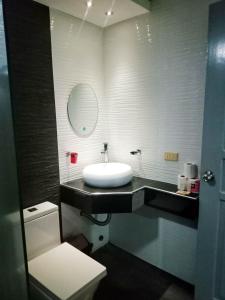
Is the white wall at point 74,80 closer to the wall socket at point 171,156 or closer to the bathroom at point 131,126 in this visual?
the bathroom at point 131,126

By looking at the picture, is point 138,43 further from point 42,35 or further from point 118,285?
point 118,285

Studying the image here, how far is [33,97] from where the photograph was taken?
1.65 m

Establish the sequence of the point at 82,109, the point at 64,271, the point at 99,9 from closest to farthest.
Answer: the point at 64,271, the point at 99,9, the point at 82,109

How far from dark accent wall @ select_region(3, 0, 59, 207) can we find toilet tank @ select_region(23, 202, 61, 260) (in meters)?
0.12

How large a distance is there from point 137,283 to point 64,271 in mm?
765

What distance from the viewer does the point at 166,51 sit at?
1.74 m

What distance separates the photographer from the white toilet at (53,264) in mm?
1295

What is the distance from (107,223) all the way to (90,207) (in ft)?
2.04

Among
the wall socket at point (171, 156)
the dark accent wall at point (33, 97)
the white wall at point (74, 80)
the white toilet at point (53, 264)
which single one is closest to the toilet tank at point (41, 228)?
the white toilet at point (53, 264)

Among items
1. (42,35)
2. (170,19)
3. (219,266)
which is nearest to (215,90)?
(170,19)

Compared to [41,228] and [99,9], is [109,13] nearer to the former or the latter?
[99,9]

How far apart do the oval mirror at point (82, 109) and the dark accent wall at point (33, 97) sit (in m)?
0.21

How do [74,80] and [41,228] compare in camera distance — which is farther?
[74,80]

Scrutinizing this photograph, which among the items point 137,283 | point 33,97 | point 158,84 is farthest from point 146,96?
point 137,283
